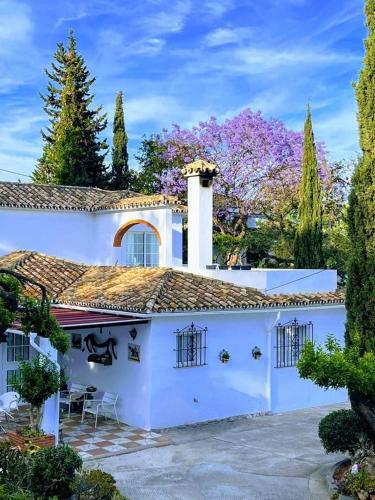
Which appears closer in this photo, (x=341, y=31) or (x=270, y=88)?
(x=341, y=31)

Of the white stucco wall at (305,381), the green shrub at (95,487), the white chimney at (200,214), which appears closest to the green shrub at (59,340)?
the green shrub at (95,487)

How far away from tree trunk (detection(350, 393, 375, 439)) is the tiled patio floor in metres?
5.36

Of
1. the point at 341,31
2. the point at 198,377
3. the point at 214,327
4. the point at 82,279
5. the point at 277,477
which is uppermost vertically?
the point at 341,31

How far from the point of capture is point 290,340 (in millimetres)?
19969

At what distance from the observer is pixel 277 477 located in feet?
42.5

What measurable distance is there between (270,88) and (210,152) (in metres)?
9.77

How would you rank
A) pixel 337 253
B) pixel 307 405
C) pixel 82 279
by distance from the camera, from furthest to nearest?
pixel 337 253 → pixel 82 279 → pixel 307 405

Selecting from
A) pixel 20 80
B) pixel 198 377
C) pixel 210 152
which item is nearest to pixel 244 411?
pixel 198 377

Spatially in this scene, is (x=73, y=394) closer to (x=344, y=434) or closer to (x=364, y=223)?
(x=344, y=434)

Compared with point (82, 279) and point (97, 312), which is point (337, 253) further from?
point (97, 312)

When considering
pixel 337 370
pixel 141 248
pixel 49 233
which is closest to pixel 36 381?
pixel 337 370

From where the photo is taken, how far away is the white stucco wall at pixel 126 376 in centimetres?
1678

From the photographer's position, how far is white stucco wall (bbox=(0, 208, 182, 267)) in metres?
26.1

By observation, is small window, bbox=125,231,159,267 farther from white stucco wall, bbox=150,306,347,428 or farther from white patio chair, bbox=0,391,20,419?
white patio chair, bbox=0,391,20,419
